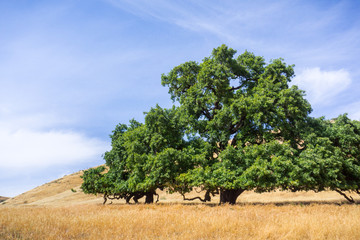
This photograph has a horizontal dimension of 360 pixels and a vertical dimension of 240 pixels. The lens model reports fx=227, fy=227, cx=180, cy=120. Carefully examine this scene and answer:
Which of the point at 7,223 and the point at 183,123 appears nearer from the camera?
the point at 7,223

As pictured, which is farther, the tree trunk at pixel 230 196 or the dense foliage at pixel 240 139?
the tree trunk at pixel 230 196

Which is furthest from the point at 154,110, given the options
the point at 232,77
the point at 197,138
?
the point at 232,77

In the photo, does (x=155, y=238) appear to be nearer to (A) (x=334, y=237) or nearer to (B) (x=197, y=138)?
(A) (x=334, y=237)

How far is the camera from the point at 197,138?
81.3 ft

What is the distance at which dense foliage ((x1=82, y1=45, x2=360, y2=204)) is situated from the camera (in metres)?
18.5

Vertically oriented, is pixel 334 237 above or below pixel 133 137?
below

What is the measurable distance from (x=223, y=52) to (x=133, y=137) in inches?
549

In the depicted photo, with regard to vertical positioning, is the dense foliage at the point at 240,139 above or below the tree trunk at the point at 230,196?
above

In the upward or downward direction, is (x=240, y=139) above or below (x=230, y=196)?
above

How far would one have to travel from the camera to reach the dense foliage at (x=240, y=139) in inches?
730

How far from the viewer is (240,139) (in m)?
23.5

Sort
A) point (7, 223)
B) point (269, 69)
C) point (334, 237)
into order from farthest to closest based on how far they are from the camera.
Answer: point (269, 69), point (7, 223), point (334, 237)

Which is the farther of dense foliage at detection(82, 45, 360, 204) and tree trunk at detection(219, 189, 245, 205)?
tree trunk at detection(219, 189, 245, 205)

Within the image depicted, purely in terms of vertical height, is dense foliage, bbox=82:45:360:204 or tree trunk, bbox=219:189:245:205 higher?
dense foliage, bbox=82:45:360:204
